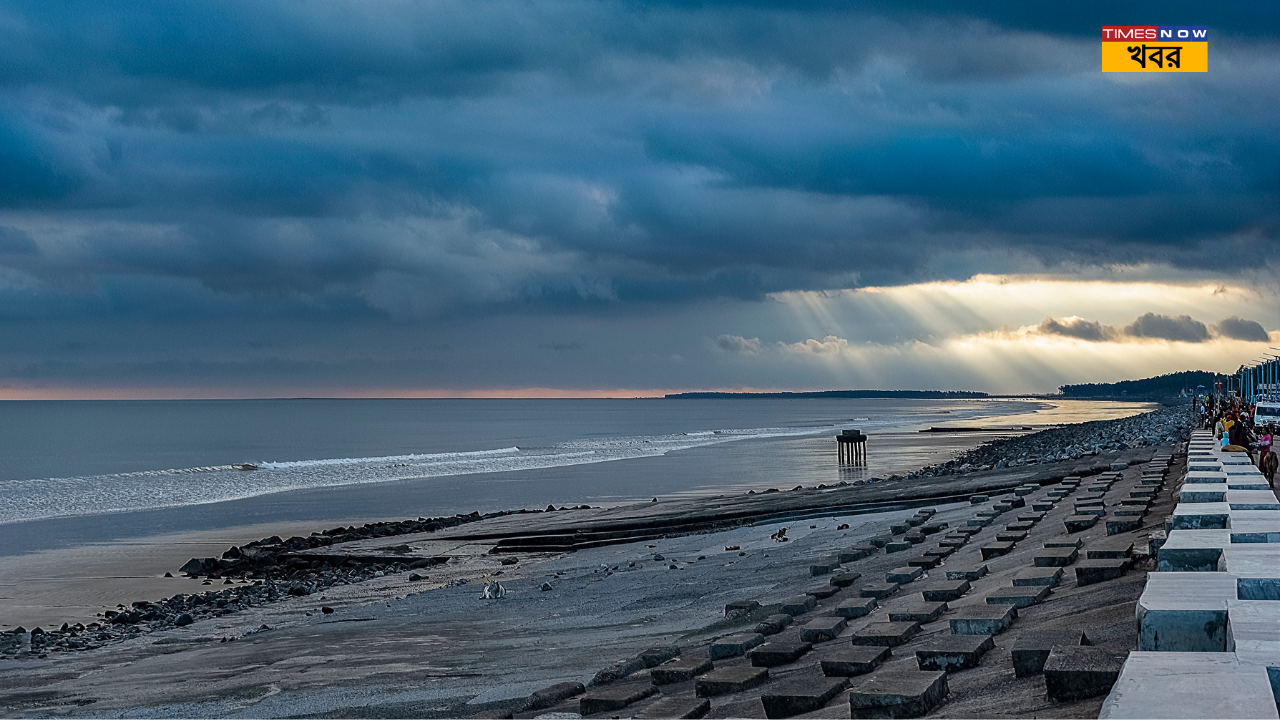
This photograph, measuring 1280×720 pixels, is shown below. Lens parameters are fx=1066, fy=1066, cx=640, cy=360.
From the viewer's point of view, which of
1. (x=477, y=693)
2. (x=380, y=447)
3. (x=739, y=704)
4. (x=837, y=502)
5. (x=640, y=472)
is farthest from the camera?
(x=380, y=447)

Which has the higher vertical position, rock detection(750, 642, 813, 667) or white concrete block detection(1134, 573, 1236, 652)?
white concrete block detection(1134, 573, 1236, 652)

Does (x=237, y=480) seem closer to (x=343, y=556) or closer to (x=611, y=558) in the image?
(x=343, y=556)

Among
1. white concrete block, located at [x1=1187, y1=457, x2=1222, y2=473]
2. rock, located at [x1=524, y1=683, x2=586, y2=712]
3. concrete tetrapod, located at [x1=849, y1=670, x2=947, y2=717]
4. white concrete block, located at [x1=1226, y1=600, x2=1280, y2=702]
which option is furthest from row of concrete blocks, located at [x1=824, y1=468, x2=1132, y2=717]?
white concrete block, located at [x1=1187, y1=457, x2=1222, y2=473]

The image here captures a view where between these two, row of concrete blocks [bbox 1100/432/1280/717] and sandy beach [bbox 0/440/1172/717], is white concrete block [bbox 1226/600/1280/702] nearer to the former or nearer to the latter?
row of concrete blocks [bbox 1100/432/1280/717]

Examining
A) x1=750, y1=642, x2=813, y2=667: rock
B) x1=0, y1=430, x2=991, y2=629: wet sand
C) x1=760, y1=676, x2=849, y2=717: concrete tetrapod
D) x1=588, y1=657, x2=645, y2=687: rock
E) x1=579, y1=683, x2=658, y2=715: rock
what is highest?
x1=760, y1=676, x2=849, y2=717: concrete tetrapod

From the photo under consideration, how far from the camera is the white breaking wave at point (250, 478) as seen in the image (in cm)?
4181

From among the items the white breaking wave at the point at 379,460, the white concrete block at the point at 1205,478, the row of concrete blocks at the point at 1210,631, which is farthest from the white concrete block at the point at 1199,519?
the white breaking wave at the point at 379,460

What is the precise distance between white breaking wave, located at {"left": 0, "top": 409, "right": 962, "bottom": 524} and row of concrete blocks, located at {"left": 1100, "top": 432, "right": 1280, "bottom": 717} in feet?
128

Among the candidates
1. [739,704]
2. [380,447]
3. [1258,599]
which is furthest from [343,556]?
[380,447]

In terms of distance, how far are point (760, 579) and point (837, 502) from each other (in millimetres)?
12746

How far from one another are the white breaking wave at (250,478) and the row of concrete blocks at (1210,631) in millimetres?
39157

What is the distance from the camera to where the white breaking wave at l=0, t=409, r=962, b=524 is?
137 ft

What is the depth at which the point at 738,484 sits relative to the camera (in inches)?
1764

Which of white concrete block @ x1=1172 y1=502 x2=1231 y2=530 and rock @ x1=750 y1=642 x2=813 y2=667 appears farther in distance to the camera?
white concrete block @ x1=1172 y1=502 x2=1231 y2=530
